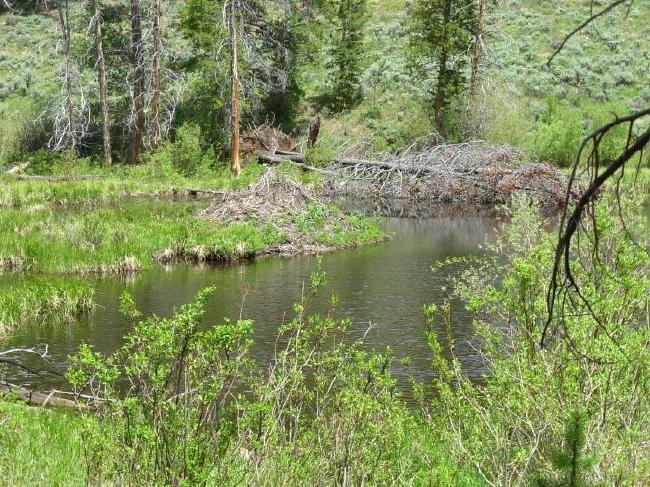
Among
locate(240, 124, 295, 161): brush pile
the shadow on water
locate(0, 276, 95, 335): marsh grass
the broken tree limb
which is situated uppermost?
locate(240, 124, 295, 161): brush pile

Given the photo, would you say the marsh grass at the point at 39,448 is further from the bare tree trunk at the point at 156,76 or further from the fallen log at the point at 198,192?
the bare tree trunk at the point at 156,76

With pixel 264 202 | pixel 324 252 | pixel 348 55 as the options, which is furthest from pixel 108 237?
pixel 348 55

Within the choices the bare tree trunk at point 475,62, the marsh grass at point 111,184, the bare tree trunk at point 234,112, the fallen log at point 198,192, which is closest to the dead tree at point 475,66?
the bare tree trunk at point 475,62

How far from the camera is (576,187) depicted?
28453 mm

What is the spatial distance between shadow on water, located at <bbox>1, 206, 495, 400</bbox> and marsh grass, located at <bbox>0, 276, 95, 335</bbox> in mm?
307

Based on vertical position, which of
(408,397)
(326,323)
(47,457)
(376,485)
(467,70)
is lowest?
(408,397)

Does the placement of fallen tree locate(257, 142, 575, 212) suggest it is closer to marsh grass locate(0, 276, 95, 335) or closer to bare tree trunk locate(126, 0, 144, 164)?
bare tree trunk locate(126, 0, 144, 164)

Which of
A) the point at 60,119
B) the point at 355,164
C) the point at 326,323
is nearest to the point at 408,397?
the point at 326,323

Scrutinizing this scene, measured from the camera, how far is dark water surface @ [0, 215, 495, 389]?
41.2 ft

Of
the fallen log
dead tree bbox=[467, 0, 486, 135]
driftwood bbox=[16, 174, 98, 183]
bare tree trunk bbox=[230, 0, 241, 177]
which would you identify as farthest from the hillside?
the fallen log

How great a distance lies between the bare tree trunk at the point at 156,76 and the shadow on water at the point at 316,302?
59.2 ft

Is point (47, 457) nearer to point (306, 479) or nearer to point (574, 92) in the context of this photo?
point (306, 479)

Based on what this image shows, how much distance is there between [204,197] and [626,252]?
78.8 feet

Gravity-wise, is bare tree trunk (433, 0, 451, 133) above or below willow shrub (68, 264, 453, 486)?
above
